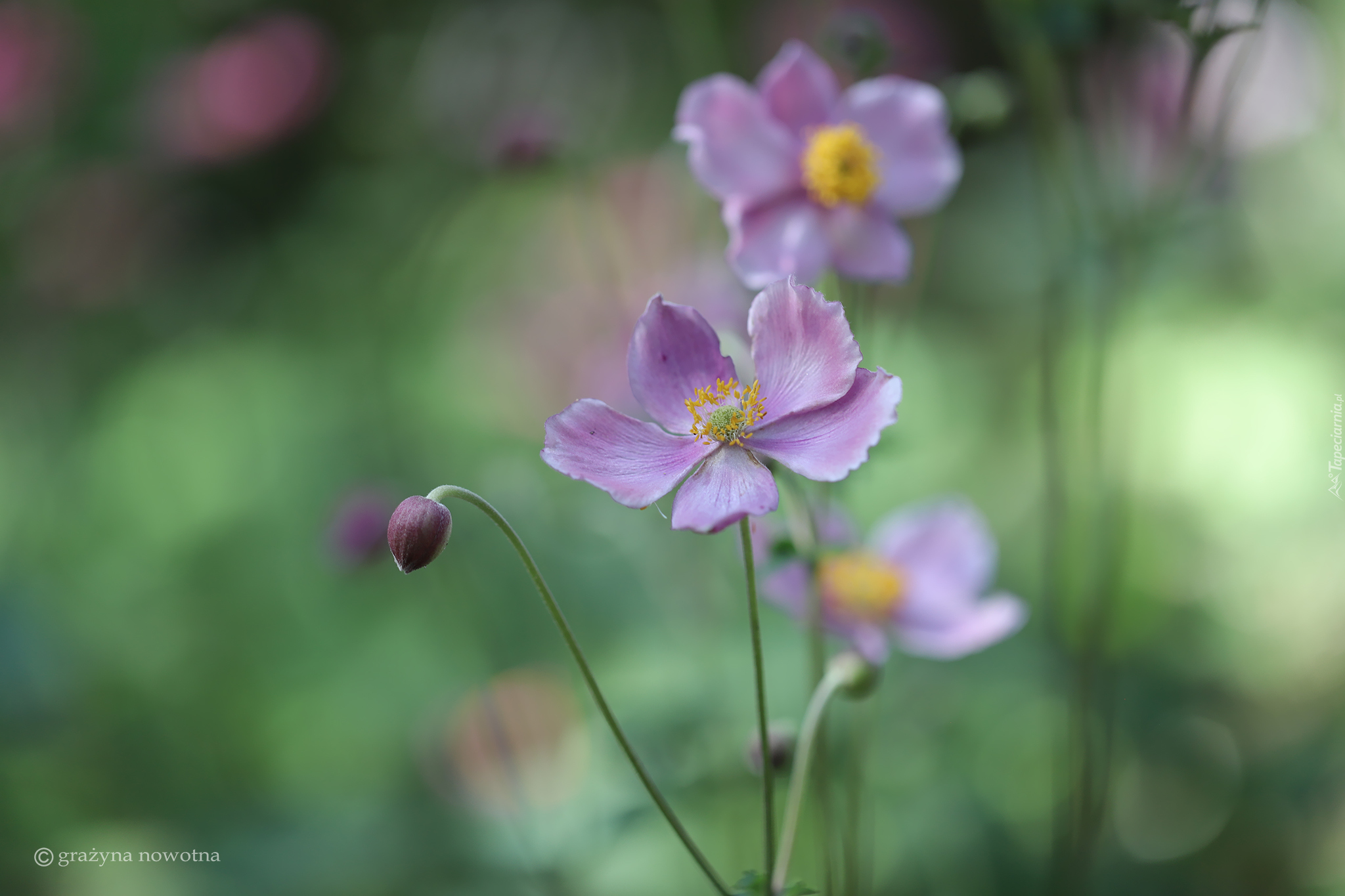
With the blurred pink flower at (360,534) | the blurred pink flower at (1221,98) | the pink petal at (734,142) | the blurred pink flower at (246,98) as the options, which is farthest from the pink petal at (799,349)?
the blurred pink flower at (246,98)

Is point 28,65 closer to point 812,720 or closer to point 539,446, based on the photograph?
point 539,446

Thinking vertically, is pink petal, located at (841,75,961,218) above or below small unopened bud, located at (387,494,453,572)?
above

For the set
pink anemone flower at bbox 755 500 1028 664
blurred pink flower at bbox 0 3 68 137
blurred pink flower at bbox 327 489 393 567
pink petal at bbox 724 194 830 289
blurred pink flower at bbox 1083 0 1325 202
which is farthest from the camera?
blurred pink flower at bbox 0 3 68 137

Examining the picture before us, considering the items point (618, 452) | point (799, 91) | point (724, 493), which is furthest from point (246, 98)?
point (724, 493)

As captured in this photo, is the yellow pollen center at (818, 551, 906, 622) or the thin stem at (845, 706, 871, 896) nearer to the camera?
the thin stem at (845, 706, 871, 896)

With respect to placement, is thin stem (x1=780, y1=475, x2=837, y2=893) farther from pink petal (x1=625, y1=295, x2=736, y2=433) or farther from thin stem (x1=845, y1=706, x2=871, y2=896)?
pink petal (x1=625, y1=295, x2=736, y2=433)

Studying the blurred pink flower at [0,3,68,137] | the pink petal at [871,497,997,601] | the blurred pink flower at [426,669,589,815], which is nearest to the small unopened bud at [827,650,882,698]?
the pink petal at [871,497,997,601]

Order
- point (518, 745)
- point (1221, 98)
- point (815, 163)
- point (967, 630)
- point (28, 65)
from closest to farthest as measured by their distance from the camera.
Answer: point (815, 163)
point (967, 630)
point (518, 745)
point (1221, 98)
point (28, 65)
